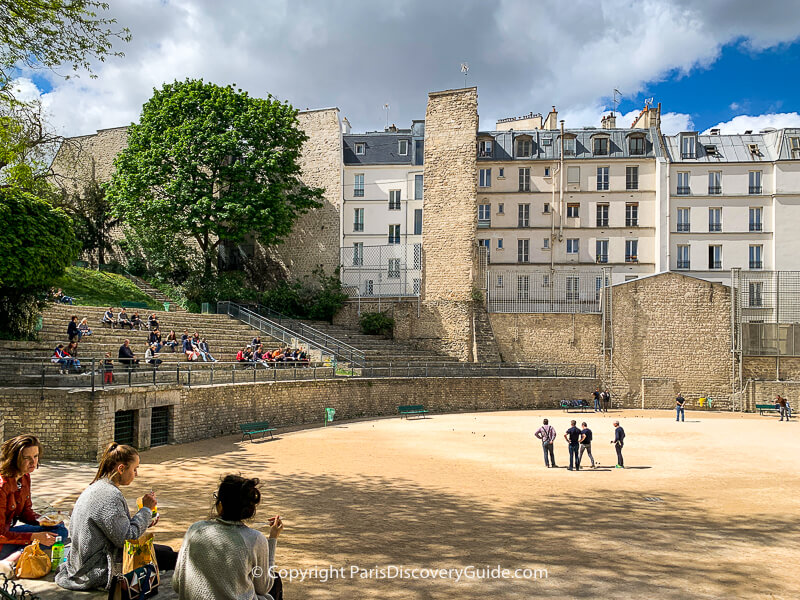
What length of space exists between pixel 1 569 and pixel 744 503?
35.6 feet

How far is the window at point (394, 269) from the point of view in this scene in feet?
114

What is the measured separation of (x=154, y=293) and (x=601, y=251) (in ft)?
84.1

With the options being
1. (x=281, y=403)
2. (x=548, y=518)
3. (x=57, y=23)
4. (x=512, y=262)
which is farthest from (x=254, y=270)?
(x=548, y=518)

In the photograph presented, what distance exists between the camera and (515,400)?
1118 inches

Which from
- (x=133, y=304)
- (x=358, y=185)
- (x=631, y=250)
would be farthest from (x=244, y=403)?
(x=631, y=250)

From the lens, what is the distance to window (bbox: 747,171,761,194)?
38.7 metres

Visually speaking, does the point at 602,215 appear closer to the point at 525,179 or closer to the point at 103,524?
Result: the point at 525,179

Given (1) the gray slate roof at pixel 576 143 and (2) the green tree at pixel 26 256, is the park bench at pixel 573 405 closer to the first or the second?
(1) the gray slate roof at pixel 576 143

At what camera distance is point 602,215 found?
39.5 m

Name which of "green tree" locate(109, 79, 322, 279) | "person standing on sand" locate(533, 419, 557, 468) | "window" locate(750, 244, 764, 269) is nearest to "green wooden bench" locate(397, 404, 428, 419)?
"person standing on sand" locate(533, 419, 557, 468)

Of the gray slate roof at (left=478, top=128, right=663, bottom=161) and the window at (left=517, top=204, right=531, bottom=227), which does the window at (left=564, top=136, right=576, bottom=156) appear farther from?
the window at (left=517, top=204, right=531, bottom=227)

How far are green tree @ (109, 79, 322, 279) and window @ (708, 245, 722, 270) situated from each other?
81.7ft

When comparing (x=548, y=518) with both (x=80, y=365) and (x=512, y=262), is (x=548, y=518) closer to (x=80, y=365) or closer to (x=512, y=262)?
(x=80, y=365)

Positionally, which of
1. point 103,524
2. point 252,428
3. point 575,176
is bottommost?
point 252,428
